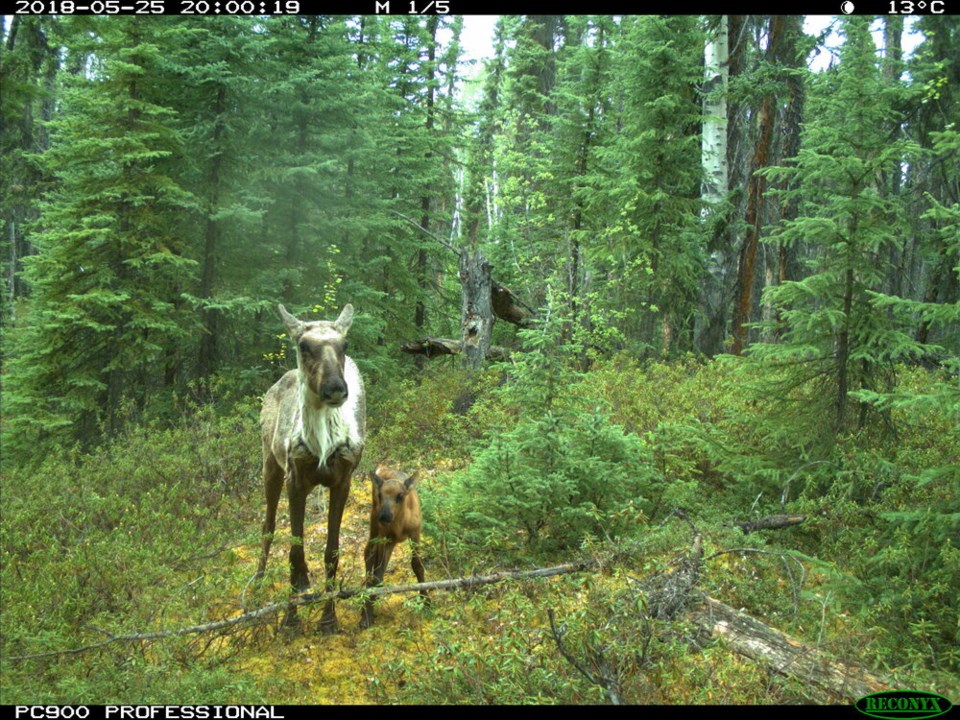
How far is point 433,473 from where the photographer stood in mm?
11484

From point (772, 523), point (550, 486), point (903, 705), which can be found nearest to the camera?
point (903, 705)

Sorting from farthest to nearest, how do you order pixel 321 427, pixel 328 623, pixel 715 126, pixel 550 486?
pixel 715 126
pixel 550 486
pixel 328 623
pixel 321 427

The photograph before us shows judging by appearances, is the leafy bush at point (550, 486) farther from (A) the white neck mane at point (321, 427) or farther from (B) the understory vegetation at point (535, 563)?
(A) the white neck mane at point (321, 427)

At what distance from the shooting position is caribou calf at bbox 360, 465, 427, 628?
6.77 metres

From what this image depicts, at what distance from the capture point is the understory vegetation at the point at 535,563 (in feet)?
16.6

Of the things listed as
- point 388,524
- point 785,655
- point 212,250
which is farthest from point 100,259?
point 785,655

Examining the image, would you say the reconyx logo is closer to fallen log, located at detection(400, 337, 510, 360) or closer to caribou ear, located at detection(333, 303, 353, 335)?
caribou ear, located at detection(333, 303, 353, 335)

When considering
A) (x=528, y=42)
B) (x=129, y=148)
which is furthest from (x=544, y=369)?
(x=528, y=42)

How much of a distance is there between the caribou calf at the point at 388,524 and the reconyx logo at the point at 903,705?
366 cm

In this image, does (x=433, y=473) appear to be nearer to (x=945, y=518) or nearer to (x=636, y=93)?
(x=945, y=518)

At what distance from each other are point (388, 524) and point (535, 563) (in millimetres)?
1613

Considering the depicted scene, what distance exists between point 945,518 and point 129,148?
529 inches

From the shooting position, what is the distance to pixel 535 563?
739 cm

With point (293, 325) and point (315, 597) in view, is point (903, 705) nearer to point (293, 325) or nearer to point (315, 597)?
point (315, 597)
